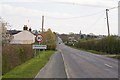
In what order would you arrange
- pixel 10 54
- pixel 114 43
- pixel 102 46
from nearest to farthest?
pixel 10 54 → pixel 114 43 → pixel 102 46

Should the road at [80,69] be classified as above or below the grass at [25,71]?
below

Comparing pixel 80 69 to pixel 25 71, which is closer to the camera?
pixel 25 71

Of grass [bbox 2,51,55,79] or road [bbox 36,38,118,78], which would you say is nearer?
grass [bbox 2,51,55,79]

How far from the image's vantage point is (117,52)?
60750mm

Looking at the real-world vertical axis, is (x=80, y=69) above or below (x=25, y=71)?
below

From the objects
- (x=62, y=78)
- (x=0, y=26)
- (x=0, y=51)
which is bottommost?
(x=62, y=78)

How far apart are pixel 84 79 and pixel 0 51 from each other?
16.6 ft

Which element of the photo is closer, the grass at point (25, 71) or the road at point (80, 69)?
the grass at point (25, 71)

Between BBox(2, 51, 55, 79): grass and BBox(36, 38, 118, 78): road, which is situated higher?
BBox(2, 51, 55, 79): grass

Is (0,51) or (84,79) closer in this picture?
(84,79)

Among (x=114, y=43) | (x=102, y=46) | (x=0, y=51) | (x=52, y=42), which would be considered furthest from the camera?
(x=52, y=42)

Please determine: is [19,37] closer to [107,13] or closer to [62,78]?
Answer: [107,13]

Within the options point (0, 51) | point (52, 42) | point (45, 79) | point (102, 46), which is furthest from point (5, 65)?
point (52, 42)

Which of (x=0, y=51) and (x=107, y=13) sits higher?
(x=107, y=13)
